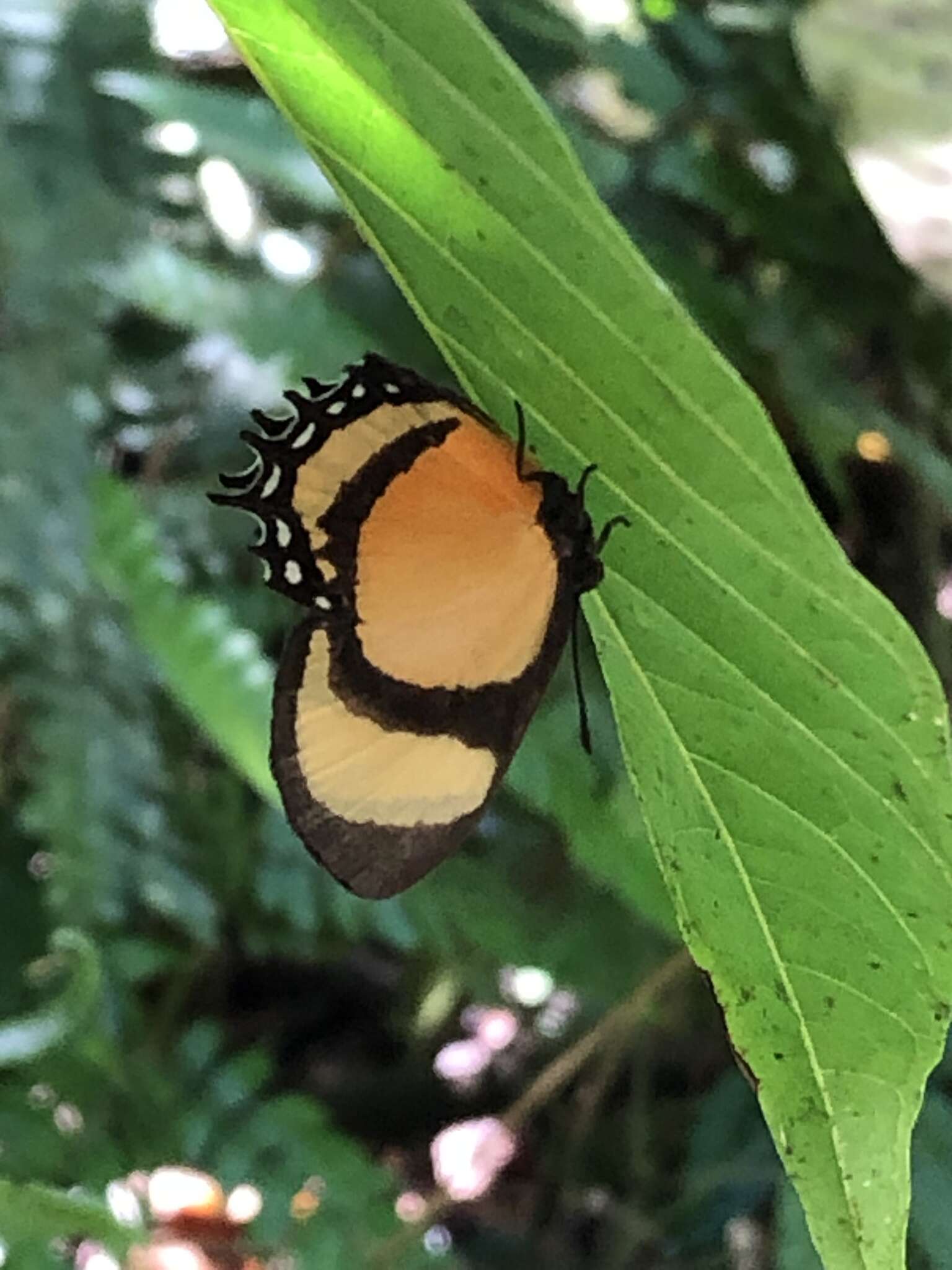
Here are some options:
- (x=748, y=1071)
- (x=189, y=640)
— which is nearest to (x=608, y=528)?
(x=748, y=1071)

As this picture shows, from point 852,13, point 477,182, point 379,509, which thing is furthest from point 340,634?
point 852,13

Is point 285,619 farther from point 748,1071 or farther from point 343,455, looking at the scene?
point 748,1071

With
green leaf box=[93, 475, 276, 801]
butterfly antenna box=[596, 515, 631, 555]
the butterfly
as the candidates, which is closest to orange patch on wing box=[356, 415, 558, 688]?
the butterfly

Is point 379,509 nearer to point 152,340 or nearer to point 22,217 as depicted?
point 22,217

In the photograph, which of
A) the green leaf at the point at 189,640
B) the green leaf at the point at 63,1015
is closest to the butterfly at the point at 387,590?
the green leaf at the point at 189,640

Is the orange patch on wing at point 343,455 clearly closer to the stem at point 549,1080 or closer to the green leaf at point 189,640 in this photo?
the green leaf at point 189,640

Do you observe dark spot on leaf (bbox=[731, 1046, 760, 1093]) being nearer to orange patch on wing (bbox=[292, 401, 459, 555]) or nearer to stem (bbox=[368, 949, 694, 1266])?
orange patch on wing (bbox=[292, 401, 459, 555])

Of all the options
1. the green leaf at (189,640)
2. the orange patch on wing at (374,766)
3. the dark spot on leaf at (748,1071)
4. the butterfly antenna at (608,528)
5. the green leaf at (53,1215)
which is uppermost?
the butterfly antenna at (608,528)
